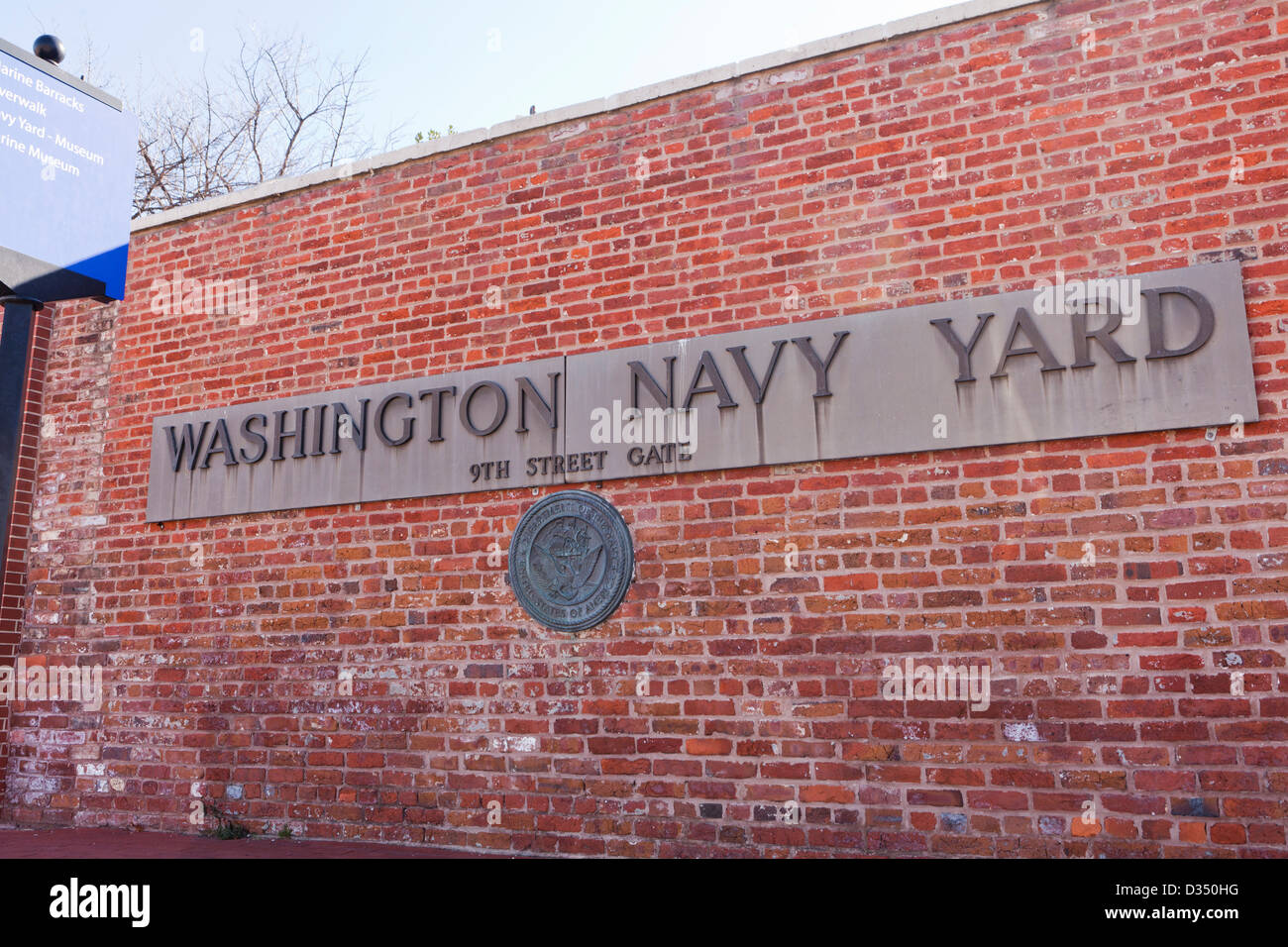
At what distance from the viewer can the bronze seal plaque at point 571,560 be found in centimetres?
514

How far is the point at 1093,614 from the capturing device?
422 centimetres

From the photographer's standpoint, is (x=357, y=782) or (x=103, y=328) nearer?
(x=357, y=782)

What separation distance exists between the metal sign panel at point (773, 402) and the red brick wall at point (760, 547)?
12 centimetres

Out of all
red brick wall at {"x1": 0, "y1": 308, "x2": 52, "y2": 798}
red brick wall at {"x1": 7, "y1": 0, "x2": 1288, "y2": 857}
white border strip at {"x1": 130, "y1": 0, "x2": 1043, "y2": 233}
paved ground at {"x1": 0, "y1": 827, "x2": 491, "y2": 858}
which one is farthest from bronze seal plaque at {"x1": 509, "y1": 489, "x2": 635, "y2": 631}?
red brick wall at {"x1": 0, "y1": 308, "x2": 52, "y2": 798}

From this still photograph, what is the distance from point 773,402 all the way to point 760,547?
73 centimetres

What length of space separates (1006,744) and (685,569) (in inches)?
67.4

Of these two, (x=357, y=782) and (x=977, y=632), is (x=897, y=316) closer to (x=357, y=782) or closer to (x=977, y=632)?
(x=977, y=632)

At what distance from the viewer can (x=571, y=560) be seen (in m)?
5.26

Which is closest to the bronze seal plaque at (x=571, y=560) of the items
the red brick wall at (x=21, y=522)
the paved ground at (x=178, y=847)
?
the paved ground at (x=178, y=847)

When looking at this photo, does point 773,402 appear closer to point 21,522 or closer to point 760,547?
point 760,547

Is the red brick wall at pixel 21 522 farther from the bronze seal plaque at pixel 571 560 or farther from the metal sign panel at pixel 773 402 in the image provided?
the bronze seal plaque at pixel 571 560

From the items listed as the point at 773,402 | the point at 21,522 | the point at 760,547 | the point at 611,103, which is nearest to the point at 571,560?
the point at 760,547

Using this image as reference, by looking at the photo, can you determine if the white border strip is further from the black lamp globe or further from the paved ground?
the paved ground
